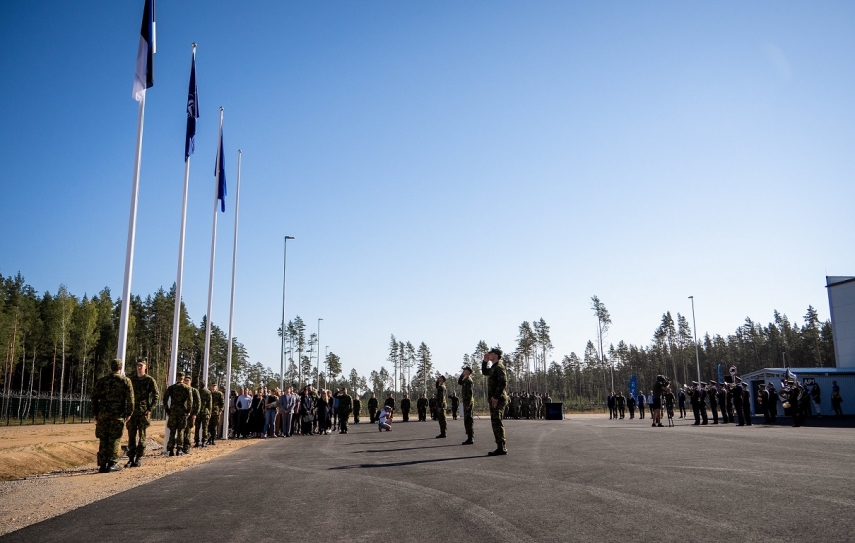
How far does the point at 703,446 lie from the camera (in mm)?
12680

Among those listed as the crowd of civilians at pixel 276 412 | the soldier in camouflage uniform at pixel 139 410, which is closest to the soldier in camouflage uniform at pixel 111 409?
the soldier in camouflage uniform at pixel 139 410

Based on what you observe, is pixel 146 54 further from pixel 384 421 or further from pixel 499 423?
pixel 384 421

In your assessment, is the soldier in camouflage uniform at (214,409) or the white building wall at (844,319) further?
the white building wall at (844,319)

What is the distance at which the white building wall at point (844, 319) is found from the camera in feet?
141

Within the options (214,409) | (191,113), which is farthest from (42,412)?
(191,113)

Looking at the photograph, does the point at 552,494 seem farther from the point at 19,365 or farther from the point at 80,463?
the point at 19,365

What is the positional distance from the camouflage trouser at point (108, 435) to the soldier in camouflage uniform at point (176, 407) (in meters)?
3.41

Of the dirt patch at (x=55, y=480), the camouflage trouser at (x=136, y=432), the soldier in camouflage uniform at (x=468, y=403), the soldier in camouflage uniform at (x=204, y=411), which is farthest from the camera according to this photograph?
the soldier in camouflage uniform at (x=204, y=411)

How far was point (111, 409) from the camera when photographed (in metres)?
11.3

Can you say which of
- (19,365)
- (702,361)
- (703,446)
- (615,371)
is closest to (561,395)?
(615,371)

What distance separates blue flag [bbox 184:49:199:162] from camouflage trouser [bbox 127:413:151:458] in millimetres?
9575

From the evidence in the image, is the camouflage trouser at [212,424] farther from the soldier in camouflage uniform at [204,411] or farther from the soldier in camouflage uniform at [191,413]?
the soldier in camouflage uniform at [191,413]

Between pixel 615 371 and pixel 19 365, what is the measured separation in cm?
12855

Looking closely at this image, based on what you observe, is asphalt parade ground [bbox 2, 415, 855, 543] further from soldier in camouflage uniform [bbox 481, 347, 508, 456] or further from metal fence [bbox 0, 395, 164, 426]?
metal fence [bbox 0, 395, 164, 426]
